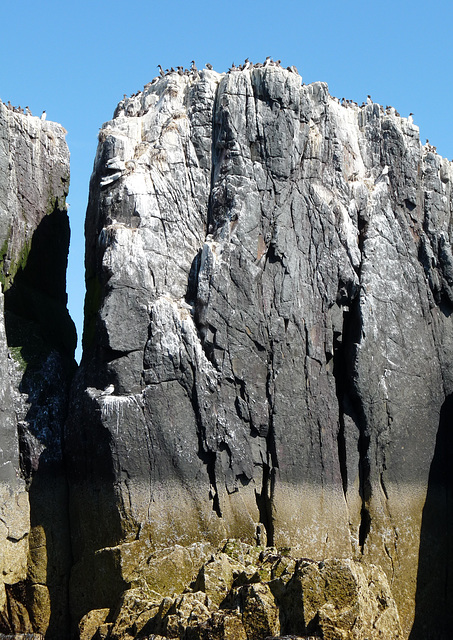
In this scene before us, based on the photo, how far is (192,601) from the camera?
58.8 ft

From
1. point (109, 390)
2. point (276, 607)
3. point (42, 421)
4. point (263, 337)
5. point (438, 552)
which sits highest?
point (263, 337)

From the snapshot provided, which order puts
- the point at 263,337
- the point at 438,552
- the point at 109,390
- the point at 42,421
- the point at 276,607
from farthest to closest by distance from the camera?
the point at 438,552 < the point at 42,421 < the point at 263,337 < the point at 109,390 < the point at 276,607

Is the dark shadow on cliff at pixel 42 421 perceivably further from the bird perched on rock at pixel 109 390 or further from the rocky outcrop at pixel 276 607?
the rocky outcrop at pixel 276 607

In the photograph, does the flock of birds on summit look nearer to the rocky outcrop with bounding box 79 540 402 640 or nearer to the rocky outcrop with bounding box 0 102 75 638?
the rocky outcrop with bounding box 0 102 75 638

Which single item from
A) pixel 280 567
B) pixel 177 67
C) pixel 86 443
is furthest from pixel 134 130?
pixel 280 567

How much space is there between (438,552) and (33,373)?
9.78m

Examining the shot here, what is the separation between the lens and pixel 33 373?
906 inches

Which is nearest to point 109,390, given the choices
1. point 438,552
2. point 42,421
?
point 42,421

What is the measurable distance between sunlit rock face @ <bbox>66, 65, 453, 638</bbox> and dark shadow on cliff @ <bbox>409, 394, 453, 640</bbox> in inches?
2.2

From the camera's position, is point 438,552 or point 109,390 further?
point 438,552

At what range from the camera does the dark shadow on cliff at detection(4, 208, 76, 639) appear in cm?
2178

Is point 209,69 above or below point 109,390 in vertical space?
above

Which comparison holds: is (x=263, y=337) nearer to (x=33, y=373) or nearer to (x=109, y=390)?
(x=109, y=390)

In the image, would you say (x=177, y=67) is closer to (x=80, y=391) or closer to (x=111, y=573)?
(x=80, y=391)
